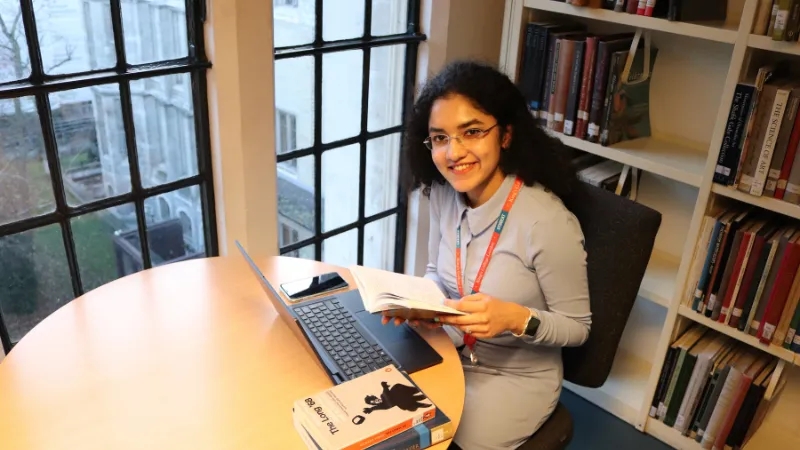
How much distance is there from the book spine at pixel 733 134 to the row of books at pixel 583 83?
0.36 m

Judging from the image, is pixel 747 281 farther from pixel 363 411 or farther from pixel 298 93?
pixel 298 93

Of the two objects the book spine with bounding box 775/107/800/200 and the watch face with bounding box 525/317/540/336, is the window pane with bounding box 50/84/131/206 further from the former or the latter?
the book spine with bounding box 775/107/800/200

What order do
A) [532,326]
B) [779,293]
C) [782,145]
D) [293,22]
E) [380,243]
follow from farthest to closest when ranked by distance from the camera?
[380,243] → [293,22] → [779,293] → [782,145] → [532,326]

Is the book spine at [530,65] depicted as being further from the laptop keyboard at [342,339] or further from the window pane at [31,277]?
the window pane at [31,277]

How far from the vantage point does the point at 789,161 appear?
171 centimetres

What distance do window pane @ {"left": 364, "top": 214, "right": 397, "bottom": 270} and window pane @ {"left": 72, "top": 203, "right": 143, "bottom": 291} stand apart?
3.05ft

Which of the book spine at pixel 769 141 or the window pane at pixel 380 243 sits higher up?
the book spine at pixel 769 141

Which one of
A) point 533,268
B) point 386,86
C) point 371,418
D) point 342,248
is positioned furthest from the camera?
point 342,248

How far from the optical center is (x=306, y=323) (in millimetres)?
1382

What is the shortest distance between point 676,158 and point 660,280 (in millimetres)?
436

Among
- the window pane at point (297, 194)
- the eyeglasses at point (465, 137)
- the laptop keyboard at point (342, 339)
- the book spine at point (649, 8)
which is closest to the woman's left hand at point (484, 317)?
the laptop keyboard at point (342, 339)

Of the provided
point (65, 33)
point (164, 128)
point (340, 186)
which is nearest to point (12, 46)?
point (65, 33)

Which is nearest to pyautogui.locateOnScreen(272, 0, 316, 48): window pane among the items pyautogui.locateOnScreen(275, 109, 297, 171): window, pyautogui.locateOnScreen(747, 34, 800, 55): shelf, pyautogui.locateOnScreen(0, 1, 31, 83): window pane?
pyautogui.locateOnScreen(275, 109, 297, 171): window

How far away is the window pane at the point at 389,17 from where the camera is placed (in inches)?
84.8
